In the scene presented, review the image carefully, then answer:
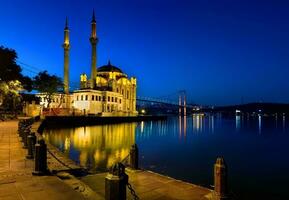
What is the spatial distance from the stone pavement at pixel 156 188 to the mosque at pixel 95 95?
6258 centimetres

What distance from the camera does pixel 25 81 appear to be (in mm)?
58406

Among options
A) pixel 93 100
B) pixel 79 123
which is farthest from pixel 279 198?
pixel 93 100

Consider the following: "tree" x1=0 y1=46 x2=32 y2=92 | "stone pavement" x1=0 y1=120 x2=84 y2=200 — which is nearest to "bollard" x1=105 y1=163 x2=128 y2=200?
"stone pavement" x1=0 y1=120 x2=84 y2=200

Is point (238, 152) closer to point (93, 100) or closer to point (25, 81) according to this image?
point (25, 81)

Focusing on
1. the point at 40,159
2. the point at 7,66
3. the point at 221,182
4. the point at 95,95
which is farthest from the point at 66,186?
the point at 95,95

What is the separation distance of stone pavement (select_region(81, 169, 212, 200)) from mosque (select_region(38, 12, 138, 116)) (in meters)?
62.6

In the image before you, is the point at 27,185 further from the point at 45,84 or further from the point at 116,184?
the point at 45,84

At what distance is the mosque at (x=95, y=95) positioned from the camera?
3169 inches

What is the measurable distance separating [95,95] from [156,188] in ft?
239

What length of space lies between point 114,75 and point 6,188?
98155 mm

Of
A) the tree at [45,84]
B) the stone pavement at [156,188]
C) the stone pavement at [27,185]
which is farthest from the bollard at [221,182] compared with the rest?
the tree at [45,84]

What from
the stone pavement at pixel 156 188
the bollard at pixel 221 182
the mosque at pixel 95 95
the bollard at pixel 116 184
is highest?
the mosque at pixel 95 95

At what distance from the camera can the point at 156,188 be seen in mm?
10242

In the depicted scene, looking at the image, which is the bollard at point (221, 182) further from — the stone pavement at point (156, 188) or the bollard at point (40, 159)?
the bollard at point (40, 159)
